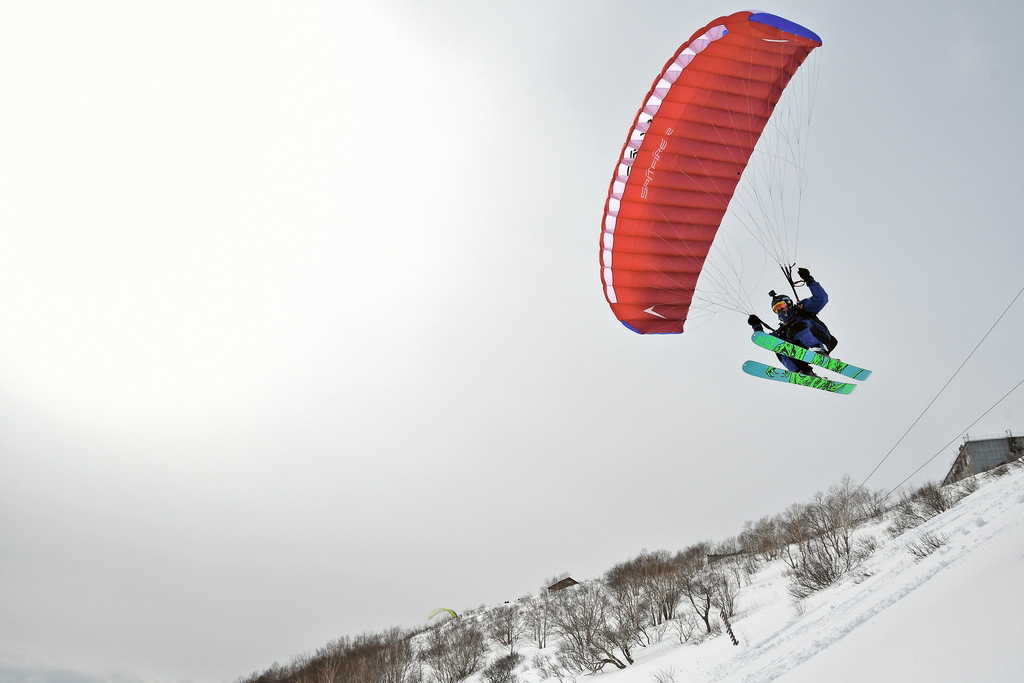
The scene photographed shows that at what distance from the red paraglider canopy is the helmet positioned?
6.42ft

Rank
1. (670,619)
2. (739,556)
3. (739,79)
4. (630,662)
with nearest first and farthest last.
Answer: (739,79) → (630,662) → (670,619) → (739,556)

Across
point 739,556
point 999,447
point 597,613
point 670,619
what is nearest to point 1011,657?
point 670,619

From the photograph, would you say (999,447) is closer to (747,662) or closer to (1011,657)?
A: (747,662)

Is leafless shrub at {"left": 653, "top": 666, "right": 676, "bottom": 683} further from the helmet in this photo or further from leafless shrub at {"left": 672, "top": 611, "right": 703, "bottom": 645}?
the helmet

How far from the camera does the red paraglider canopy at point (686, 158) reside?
9.02 metres

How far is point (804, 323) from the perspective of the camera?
8477mm

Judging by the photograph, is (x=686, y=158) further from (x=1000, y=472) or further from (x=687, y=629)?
(x=1000, y=472)

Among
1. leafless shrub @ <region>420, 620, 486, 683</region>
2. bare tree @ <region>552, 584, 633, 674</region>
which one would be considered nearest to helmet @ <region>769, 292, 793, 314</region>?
bare tree @ <region>552, 584, 633, 674</region>

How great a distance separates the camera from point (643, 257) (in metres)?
10.0

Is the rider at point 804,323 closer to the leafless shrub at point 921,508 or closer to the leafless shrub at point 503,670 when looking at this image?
the leafless shrub at point 921,508

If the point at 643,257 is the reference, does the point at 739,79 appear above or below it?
above

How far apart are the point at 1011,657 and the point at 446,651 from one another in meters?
32.7

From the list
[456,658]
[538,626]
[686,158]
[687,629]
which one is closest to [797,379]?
[686,158]

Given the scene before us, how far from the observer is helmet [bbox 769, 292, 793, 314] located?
857 centimetres
